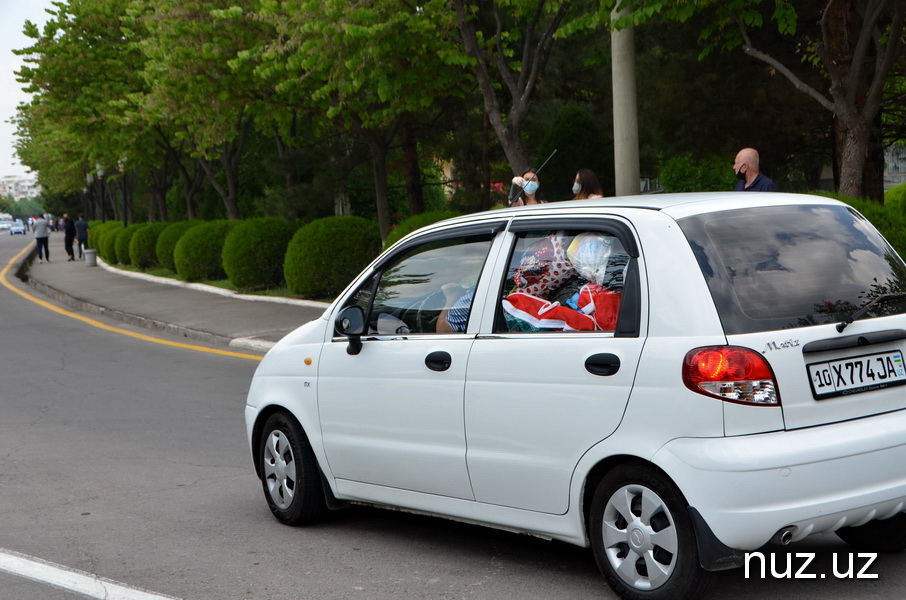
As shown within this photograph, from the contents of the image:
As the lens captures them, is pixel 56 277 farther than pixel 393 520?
Yes

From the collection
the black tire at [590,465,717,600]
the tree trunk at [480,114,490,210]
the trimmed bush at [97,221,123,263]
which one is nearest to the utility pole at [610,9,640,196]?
the black tire at [590,465,717,600]

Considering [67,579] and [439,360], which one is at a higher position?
[439,360]

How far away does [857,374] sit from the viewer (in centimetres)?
448

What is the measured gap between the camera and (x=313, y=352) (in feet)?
20.3

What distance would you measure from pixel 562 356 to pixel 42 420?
7132 millimetres

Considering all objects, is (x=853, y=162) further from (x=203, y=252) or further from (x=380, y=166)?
(x=203, y=252)

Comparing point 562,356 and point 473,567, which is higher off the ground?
point 562,356

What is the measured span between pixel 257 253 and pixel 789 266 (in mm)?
19288

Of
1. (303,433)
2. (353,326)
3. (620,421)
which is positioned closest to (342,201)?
(303,433)

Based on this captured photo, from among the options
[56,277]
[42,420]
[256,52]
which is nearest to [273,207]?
[56,277]

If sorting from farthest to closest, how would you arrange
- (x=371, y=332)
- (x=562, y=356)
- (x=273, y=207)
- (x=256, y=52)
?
(x=273, y=207) → (x=256, y=52) → (x=371, y=332) → (x=562, y=356)

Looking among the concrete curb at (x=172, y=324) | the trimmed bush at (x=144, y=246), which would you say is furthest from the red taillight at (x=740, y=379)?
the trimmed bush at (x=144, y=246)

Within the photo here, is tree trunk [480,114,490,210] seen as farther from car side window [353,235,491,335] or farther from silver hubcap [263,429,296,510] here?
car side window [353,235,491,335]

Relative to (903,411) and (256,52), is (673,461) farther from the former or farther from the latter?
(256,52)
